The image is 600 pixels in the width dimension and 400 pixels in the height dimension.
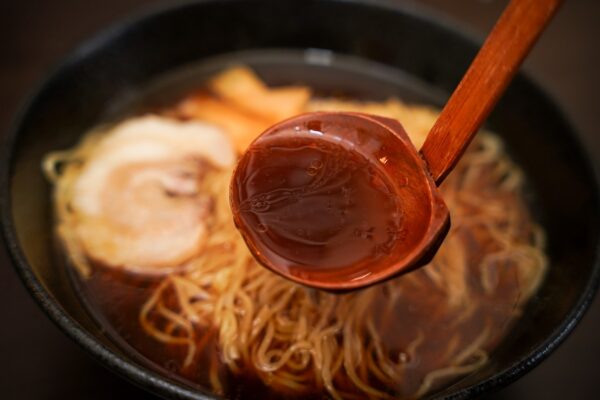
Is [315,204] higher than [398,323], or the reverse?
[315,204]

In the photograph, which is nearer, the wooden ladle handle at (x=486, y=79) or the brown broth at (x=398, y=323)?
the wooden ladle handle at (x=486, y=79)

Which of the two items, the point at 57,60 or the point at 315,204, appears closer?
the point at 315,204

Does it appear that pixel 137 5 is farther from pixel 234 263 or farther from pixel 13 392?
pixel 13 392

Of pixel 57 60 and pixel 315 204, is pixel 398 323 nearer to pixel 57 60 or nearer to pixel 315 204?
pixel 315 204

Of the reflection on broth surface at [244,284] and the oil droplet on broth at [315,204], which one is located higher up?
the oil droplet on broth at [315,204]

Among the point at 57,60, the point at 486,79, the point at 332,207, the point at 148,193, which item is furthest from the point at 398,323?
the point at 57,60

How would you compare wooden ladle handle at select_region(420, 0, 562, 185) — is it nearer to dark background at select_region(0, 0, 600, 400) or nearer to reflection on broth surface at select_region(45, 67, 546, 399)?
reflection on broth surface at select_region(45, 67, 546, 399)

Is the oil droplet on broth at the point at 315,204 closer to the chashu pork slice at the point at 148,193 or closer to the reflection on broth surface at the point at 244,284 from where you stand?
the reflection on broth surface at the point at 244,284

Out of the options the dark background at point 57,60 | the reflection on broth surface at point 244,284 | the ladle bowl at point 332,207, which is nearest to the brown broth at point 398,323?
the reflection on broth surface at point 244,284
